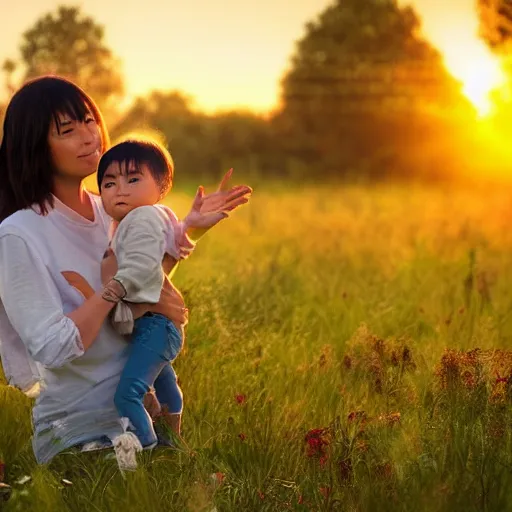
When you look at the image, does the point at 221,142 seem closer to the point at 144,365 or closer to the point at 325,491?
the point at 144,365

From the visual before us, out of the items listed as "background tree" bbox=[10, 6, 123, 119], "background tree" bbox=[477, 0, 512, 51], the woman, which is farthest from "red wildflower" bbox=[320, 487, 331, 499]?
"background tree" bbox=[10, 6, 123, 119]

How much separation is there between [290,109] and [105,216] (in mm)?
36254

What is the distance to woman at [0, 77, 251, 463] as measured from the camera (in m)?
3.20

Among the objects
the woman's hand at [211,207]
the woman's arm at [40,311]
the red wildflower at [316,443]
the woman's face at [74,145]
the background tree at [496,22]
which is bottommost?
the red wildflower at [316,443]

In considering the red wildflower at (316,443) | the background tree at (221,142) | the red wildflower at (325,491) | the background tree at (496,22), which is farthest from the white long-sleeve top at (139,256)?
the background tree at (221,142)

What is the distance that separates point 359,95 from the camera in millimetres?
38188

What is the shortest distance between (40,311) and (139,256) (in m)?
0.41

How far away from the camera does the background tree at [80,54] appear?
995 inches

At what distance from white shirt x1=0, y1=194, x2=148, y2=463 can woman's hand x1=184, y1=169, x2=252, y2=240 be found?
0.37 metres

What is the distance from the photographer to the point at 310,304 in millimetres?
6555

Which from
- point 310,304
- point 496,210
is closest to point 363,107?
point 496,210

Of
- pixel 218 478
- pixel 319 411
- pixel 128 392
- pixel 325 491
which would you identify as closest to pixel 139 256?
pixel 128 392

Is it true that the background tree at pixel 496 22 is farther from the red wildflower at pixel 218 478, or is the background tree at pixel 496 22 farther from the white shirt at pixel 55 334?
the red wildflower at pixel 218 478

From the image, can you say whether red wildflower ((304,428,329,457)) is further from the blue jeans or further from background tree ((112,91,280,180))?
background tree ((112,91,280,180))
